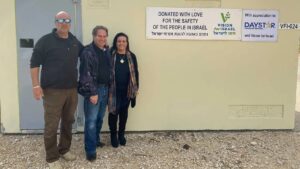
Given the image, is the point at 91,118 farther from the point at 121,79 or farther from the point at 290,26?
Result: the point at 290,26

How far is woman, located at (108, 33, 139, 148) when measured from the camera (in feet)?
15.8

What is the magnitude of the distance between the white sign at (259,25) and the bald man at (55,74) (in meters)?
2.76

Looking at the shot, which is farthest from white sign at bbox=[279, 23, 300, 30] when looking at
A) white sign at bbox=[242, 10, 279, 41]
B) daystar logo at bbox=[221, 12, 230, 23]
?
daystar logo at bbox=[221, 12, 230, 23]

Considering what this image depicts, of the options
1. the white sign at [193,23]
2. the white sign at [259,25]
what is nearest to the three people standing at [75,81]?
the white sign at [193,23]

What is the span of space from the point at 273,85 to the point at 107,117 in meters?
2.78

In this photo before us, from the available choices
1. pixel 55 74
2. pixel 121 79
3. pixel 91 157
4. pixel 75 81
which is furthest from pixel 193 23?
pixel 91 157

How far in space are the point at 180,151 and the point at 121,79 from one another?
1.33m

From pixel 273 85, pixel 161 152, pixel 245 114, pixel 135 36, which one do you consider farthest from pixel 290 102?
pixel 135 36

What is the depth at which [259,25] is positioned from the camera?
560 cm

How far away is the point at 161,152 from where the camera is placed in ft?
16.3

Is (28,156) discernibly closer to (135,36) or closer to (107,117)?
(107,117)

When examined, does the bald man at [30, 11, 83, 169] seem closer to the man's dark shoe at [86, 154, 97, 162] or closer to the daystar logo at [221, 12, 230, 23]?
the man's dark shoe at [86, 154, 97, 162]

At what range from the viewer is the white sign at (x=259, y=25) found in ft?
18.3

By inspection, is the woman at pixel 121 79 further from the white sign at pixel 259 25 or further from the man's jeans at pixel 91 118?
the white sign at pixel 259 25
